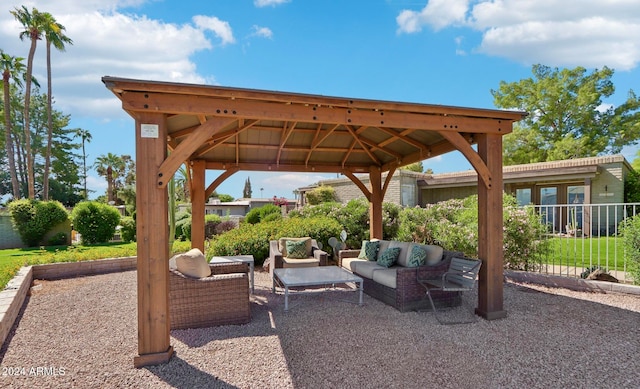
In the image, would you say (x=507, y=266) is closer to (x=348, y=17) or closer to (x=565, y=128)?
(x=348, y=17)

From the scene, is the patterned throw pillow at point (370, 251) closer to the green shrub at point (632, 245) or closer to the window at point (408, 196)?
the green shrub at point (632, 245)

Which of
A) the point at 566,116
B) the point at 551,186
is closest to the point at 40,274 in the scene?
the point at 551,186

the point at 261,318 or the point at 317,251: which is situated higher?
the point at 317,251

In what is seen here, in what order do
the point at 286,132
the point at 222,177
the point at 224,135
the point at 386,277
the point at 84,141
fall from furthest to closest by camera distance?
the point at 84,141, the point at 222,177, the point at 286,132, the point at 224,135, the point at 386,277

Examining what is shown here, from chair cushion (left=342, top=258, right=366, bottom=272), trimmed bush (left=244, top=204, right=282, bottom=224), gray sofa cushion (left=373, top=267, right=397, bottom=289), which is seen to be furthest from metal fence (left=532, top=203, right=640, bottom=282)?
trimmed bush (left=244, top=204, right=282, bottom=224)

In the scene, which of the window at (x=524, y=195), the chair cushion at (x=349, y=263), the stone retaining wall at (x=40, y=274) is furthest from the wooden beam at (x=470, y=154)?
the window at (x=524, y=195)

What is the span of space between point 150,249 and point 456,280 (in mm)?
4148

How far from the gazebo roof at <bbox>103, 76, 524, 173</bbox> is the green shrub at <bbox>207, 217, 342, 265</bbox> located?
193 centimetres

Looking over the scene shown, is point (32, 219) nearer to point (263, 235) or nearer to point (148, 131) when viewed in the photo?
point (263, 235)

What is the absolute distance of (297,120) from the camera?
159 inches

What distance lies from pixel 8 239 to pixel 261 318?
53.8ft

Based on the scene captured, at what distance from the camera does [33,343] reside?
394 centimetres

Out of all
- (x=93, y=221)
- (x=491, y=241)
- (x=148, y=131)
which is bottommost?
(x=93, y=221)

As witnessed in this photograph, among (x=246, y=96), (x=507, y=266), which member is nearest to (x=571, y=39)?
(x=507, y=266)
